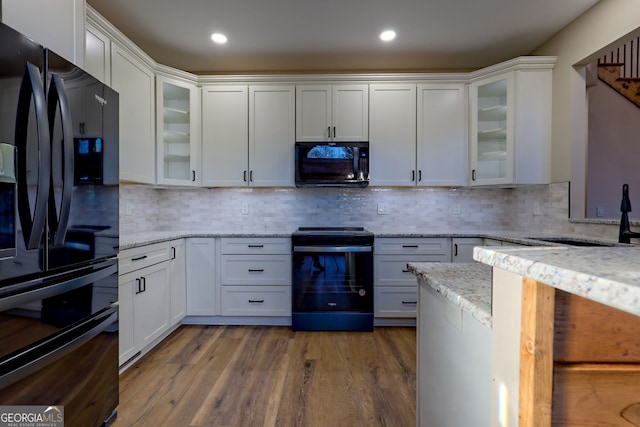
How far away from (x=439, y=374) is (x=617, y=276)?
2.74 feet

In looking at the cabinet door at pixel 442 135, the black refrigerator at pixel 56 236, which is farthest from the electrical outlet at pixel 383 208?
the black refrigerator at pixel 56 236

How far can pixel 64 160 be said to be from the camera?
3.95 ft

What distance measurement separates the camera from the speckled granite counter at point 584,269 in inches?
15.6

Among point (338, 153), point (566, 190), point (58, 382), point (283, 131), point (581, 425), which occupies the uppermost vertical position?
point (283, 131)

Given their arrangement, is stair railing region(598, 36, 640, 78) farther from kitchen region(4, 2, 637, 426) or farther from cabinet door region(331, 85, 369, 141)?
cabinet door region(331, 85, 369, 141)

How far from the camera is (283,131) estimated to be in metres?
3.16

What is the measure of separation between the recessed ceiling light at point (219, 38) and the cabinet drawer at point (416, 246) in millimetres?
2320

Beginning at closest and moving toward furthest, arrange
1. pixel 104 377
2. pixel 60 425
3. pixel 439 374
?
A: pixel 439 374, pixel 60 425, pixel 104 377

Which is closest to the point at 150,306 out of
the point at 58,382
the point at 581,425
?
the point at 58,382

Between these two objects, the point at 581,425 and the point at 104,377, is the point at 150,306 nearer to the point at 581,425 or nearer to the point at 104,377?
the point at 104,377

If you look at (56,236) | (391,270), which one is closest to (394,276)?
(391,270)

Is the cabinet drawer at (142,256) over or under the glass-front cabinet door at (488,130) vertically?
under

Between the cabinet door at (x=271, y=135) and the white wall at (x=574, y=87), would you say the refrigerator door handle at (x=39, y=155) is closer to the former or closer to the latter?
the cabinet door at (x=271, y=135)

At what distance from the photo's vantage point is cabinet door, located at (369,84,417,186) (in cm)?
313
